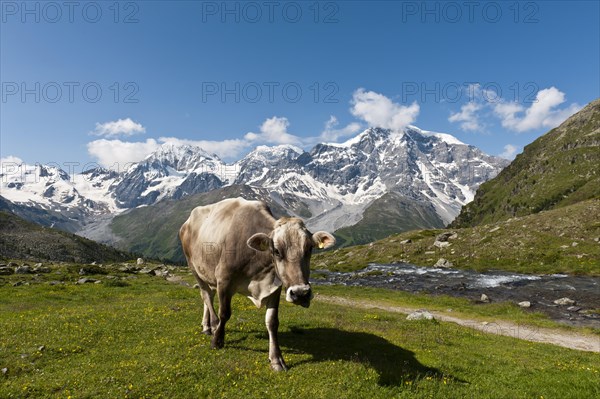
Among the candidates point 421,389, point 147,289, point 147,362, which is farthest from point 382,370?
point 147,289

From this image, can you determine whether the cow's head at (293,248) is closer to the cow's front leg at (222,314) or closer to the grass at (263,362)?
the cow's front leg at (222,314)

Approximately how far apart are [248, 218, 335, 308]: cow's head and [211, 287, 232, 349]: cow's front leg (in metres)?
2.97

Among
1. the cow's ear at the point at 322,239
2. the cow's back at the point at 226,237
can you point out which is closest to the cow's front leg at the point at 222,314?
the cow's back at the point at 226,237

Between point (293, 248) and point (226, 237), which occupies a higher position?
point (226, 237)

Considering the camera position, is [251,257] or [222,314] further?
[222,314]

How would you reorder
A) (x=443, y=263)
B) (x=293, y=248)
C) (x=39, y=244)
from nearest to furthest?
(x=293, y=248) → (x=443, y=263) → (x=39, y=244)

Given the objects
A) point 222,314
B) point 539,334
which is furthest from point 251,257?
point 539,334

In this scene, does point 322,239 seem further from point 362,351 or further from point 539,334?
point 539,334

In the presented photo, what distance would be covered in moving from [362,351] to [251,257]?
6.68 meters

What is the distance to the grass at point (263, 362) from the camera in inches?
438

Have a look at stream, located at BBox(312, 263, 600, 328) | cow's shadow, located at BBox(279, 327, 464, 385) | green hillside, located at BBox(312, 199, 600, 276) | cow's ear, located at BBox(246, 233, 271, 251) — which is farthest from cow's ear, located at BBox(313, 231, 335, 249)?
green hillside, located at BBox(312, 199, 600, 276)

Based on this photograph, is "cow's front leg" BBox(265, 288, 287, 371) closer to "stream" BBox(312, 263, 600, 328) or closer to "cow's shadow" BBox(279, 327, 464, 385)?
"cow's shadow" BBox(279, 327, 464, 385)

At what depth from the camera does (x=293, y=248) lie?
11336 mm

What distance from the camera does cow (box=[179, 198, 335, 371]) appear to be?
11.3m
